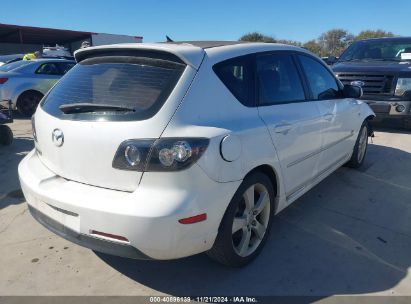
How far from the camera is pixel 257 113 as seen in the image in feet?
9.80

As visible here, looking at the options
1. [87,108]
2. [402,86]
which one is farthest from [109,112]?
[402,86]

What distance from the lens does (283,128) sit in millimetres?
3201

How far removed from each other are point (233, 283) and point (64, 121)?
1.69 m

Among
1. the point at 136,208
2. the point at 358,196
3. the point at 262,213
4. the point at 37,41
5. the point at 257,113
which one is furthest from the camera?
the point at 37,41

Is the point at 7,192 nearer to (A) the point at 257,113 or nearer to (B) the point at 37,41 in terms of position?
(A) the point at 257,113

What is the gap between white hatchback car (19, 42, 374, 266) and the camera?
7.76 feet

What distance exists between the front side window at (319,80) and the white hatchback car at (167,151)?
60cm

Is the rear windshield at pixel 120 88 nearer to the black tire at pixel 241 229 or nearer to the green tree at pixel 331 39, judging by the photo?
the black tire at pixel 241 229

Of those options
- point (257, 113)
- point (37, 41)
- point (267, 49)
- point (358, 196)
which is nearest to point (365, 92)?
point (358, 196)

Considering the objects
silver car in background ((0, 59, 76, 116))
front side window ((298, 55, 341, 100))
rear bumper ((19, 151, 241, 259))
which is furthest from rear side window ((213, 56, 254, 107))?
silver car in background ((0, 59, 76, 116))

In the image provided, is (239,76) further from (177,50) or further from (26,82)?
(26,82)

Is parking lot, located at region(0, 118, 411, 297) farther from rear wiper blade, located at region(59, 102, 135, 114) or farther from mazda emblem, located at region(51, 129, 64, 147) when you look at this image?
rear wiper blade, located at region(59, 102, 135, 114)

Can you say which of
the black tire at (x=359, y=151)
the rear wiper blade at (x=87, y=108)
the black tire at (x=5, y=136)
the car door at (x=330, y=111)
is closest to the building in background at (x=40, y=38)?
the black tire at (x=5, y=136)

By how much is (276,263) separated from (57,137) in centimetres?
193
